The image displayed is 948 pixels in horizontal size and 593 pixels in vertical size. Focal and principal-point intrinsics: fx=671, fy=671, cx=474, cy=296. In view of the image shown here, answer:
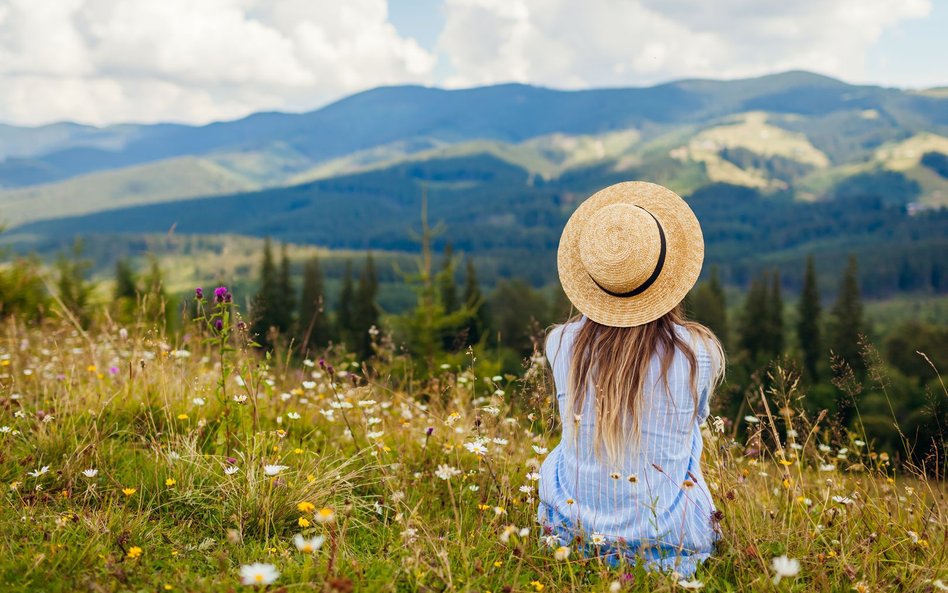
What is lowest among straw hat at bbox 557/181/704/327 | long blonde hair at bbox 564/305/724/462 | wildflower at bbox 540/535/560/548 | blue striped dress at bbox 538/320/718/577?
wildflower at bbox 540/535/560/548

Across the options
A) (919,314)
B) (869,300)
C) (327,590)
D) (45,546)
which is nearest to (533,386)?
(327,590)

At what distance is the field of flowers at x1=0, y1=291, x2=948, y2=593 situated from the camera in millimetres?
2795

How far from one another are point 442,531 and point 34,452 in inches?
100

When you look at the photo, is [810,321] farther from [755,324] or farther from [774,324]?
[755,324]

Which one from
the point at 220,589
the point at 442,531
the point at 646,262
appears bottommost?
the point at 442,531

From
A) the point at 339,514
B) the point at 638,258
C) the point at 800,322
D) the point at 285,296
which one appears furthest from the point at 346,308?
the point at 638,258

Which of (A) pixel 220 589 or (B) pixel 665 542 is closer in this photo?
(A) pixel 220 589

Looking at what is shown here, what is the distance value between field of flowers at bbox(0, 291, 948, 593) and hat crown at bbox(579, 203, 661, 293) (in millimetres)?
951

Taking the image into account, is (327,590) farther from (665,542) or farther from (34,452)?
(34,452)

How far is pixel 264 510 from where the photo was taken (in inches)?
132

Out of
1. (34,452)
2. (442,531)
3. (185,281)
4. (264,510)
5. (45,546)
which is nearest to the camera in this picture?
(45,546)

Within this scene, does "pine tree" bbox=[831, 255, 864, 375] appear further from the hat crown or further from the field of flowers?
the hat crown

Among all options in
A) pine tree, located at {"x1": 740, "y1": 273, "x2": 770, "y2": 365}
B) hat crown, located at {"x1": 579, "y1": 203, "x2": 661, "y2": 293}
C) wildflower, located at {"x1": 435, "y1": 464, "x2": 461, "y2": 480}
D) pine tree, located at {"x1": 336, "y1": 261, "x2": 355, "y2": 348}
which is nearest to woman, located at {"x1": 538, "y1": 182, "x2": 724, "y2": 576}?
hat crown, located at {"x1": 579, "y1": 203, "x2": 661, "y2": 293}

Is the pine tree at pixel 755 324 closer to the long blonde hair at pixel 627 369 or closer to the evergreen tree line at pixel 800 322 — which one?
the evergreen tree line at pixel 800 322
